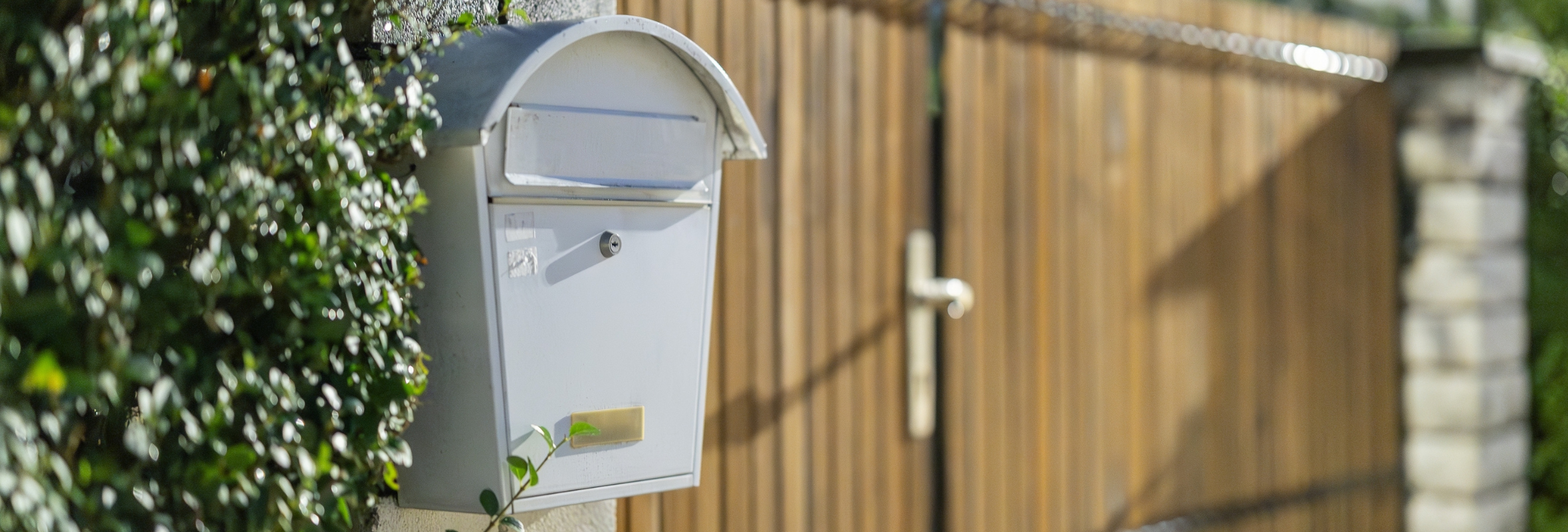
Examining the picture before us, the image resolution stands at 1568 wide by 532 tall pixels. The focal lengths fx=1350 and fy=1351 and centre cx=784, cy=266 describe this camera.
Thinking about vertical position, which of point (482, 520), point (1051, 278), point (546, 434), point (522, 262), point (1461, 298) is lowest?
point (1461, 298)

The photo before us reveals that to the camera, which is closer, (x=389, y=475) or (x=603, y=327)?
(x=389, y=475)

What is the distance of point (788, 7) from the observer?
127 inches

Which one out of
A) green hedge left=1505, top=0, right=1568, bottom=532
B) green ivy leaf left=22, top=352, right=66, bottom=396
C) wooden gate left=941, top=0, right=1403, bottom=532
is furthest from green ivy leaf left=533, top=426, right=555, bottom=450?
green hedge left=1505, top=0, right=1568, bottom=532

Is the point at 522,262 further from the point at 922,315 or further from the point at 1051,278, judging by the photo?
the point at 1051,278

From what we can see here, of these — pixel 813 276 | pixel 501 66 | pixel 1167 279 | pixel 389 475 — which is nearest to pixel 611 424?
pixel 389 475

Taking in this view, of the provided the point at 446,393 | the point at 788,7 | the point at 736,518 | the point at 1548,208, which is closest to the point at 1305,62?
the point at 1548,208

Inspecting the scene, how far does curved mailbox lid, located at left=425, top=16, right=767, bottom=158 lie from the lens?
190 cm

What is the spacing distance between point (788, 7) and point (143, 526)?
205 centimetres

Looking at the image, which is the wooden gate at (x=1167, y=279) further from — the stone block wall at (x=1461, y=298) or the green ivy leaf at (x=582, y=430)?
the green ivy leaf at (x=582, y=430)

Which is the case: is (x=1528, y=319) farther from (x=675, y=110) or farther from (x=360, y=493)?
(x=360, y=493)

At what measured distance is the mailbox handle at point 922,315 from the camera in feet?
11.7

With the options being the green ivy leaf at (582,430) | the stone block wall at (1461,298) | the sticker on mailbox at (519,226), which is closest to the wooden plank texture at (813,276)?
the green ivy leaf at (582,430)

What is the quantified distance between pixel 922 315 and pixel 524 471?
1803 millimetres

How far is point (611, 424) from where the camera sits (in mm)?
2117
